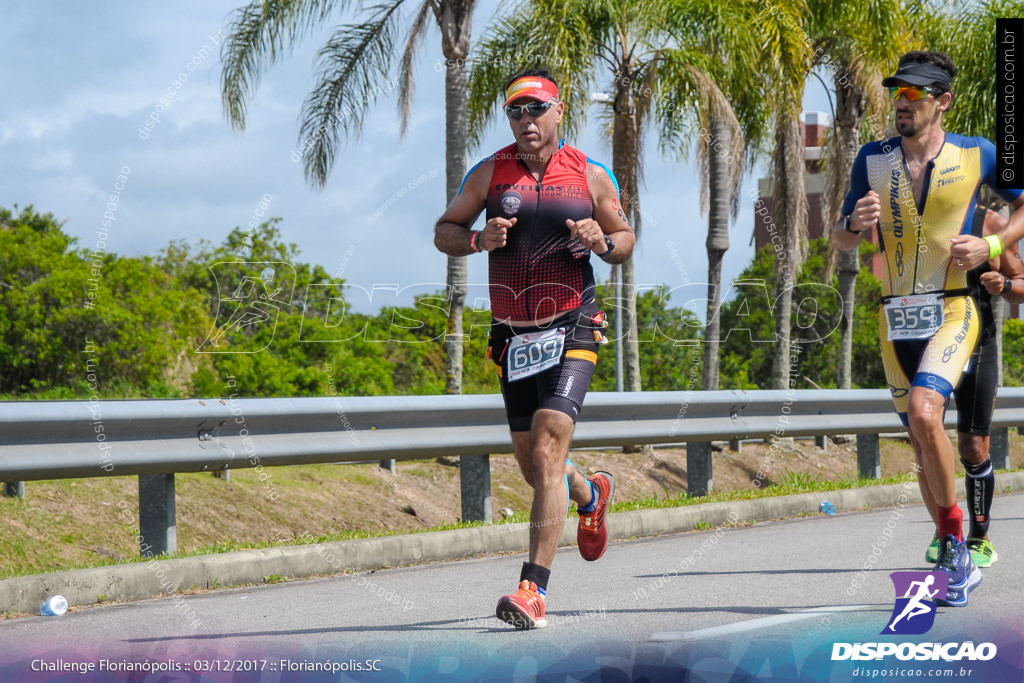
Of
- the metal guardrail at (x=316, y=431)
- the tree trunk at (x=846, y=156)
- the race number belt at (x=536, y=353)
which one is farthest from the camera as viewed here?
the tree trunk at (x=846, y=156)

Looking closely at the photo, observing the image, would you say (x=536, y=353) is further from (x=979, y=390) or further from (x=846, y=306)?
(x=846, y=306)

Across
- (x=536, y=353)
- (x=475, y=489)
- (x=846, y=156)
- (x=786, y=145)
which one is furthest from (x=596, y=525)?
(x=846, y=156)

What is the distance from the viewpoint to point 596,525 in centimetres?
557

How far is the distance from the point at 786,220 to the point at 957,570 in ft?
53.6

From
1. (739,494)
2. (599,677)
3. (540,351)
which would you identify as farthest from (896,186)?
(739,494)

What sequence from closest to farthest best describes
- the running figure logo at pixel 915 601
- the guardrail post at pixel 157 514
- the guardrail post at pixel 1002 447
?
the running figure logo at pixel 915 601 → the guardrail post at pixel 157 514 → the guardrail post at pixel 1002 447

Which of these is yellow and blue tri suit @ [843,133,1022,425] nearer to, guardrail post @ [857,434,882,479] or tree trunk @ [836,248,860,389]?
guardrail post @ [857,434,882,479]

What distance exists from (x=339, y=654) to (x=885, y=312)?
2.85 metres

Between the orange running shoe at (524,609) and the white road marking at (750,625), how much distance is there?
44 centimetres

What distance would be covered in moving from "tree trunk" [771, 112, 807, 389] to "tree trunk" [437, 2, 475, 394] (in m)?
6.34

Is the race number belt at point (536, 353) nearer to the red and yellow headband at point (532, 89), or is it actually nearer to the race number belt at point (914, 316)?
the red and yellow headband at point (532, 89)

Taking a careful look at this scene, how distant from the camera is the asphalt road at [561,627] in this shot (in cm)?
399

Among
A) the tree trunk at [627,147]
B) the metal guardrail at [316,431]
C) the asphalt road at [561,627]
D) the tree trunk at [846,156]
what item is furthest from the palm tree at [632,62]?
the asphalt road at [561,627]

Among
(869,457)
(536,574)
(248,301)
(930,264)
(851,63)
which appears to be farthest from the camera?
(248,301)
